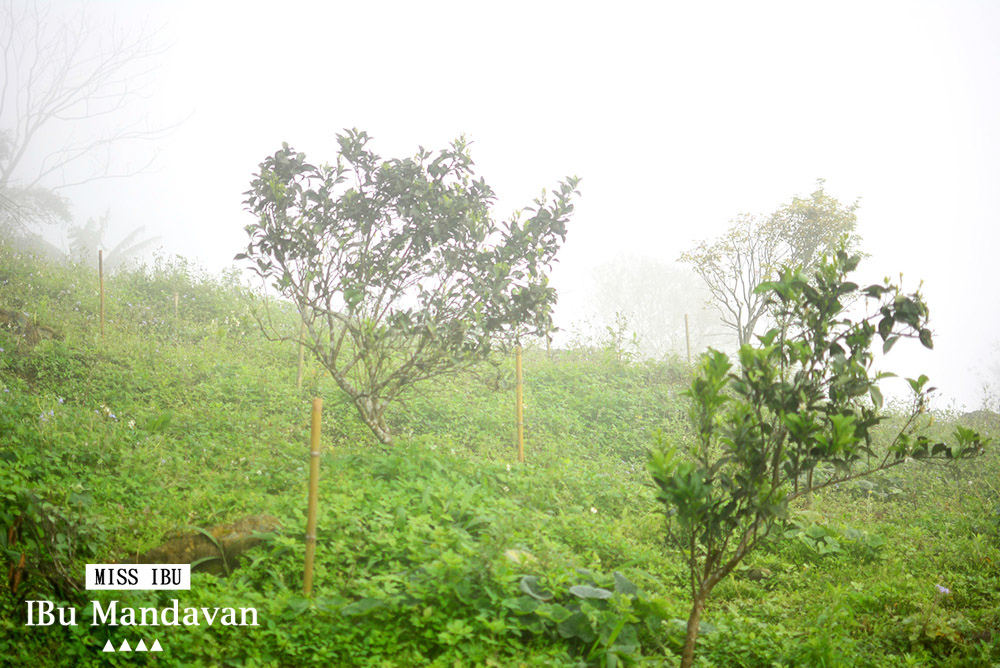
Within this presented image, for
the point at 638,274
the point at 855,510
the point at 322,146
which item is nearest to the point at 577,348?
the point at 855,510

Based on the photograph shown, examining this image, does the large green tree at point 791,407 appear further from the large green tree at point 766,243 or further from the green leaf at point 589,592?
the large green tree at point 766,243

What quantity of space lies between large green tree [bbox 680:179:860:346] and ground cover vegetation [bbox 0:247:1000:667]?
642 cm

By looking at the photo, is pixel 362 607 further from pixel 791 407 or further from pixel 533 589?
pixel 791 407

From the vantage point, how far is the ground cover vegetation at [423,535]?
3150 millimetres

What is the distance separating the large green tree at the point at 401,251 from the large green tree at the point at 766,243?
28.4 feet

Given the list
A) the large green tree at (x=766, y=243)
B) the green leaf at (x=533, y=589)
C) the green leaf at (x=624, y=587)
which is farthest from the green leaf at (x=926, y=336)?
the large green tree at (x=766, y=243)

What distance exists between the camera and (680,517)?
286 centimetres

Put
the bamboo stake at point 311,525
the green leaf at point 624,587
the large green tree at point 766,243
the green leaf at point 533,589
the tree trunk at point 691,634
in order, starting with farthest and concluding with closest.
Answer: the large green tree at point 766,243 < the bamboo stake at point 311,525 < the green leaf at point 624,587 < the green leaf at point 533,589 < the tree trunk at point 691,634

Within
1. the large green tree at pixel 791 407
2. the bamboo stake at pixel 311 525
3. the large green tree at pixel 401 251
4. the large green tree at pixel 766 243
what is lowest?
the bamboo stake at pixel 311 525

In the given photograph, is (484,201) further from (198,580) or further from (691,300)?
(691,300)

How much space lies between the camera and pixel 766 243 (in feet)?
47.0

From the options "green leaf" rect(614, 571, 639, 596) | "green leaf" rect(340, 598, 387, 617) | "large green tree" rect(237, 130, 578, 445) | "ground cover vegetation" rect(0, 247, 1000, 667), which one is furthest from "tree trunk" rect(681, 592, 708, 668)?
"large green tree" rect(237, 130, 578, 445)

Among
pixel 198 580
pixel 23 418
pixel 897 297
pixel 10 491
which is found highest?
pixel 897 297

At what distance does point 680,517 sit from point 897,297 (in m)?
1.59
